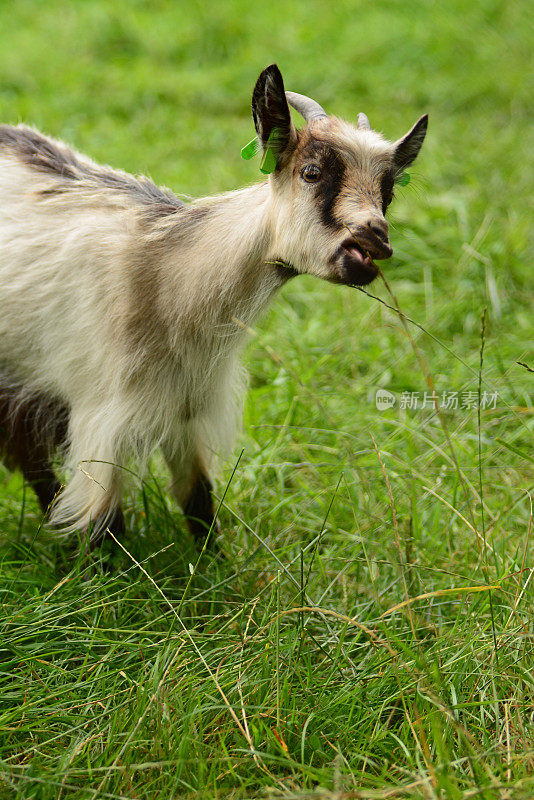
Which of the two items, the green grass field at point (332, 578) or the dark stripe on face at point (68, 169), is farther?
the dark stripe on face at point (68, 169)

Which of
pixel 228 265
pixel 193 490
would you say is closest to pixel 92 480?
pixel 193 490

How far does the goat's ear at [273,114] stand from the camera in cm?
239

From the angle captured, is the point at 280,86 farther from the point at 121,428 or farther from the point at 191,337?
the point at 121,428

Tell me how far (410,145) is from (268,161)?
483mm

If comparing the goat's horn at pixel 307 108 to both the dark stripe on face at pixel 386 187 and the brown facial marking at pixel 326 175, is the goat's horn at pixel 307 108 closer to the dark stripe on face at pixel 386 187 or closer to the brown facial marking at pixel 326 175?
the brown facial marking at pixel 326 175

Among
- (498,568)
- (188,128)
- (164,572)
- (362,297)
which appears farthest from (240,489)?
(188,128)

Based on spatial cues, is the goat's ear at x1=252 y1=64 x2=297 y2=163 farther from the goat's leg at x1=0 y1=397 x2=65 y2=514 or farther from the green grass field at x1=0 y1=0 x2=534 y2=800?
the goat's leg at x1=0 y1=397 x2=65 y2=514

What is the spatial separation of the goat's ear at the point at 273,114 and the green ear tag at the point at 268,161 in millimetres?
15

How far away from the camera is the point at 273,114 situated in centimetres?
247

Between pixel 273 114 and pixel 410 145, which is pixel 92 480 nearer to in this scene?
pixel 273 114

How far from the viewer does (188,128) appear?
23.0 ft

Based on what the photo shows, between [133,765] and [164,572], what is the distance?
39.2 inches

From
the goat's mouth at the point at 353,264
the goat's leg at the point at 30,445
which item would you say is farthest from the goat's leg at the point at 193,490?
the goat's mouth at the point at 353,264

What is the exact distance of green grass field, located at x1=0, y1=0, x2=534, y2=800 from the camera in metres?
2.21
